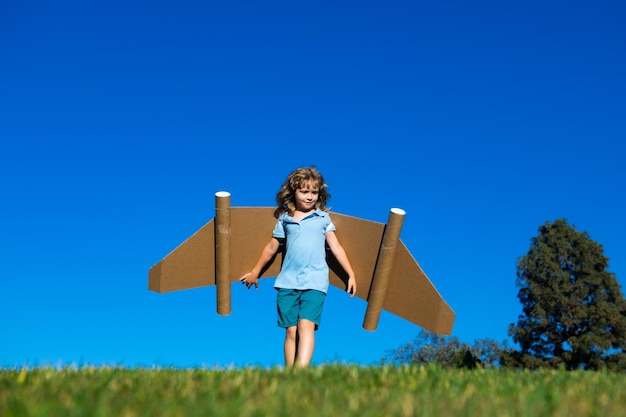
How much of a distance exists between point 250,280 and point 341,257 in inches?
48.4

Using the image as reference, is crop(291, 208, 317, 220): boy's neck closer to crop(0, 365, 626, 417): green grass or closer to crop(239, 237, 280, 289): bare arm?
crop(239, 237, 280, 289): bare arm

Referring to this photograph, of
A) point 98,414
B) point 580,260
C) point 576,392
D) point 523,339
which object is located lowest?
point 98,414

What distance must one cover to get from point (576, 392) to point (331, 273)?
169 inches

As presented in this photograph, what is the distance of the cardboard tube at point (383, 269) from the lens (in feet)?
25.2

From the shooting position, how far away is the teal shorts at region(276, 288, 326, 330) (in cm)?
751

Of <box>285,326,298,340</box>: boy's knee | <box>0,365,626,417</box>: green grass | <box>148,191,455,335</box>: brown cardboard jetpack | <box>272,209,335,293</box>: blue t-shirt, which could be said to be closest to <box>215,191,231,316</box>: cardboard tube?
<box>148,191,455,335</box>: brown cardboard jetpack

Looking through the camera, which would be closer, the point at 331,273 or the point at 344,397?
the point at 344,397

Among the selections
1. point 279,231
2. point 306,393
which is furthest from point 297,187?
point 306,393

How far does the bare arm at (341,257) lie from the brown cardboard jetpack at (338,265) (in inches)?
5.5

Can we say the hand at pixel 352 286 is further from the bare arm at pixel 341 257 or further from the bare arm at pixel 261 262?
the bare arm at pixel 261 262

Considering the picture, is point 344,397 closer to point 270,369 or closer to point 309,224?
point 270,369

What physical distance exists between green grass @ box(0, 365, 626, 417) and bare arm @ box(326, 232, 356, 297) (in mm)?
2526

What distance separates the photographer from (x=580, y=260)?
84.6 feet

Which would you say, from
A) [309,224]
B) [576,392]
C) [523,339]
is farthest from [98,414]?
[523,339]
